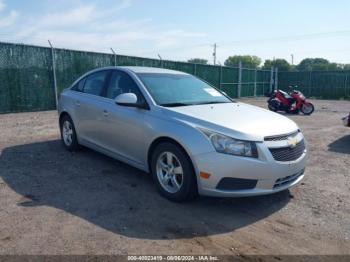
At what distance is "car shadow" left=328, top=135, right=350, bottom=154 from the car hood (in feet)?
10.8

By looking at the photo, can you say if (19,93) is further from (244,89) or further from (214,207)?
(244,89)

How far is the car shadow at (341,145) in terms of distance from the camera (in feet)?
23.3

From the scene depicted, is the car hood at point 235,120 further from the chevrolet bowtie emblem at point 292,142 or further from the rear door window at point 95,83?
the rear door window at point 95,83

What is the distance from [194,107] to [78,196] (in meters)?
1.90

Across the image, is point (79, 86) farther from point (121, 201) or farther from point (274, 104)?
point (274, 104)

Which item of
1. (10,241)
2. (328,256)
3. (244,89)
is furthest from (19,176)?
(244,89)

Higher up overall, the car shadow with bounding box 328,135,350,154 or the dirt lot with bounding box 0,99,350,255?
the dirt lot with bounding box 0,99,350,255

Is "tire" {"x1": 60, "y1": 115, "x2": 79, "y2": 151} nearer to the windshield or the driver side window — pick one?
the driver side window

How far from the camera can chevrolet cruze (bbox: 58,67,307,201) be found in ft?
12.1

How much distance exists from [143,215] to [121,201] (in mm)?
502

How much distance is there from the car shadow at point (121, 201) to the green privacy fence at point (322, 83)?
2279 cm

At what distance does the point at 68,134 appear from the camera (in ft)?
21.3

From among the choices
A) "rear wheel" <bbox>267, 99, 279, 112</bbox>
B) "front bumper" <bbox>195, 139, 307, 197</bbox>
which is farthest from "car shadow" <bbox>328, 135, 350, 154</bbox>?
"rear wheel" <bbox>267, 99, 279, 112</bbox>

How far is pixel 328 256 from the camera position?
3.02 meters
